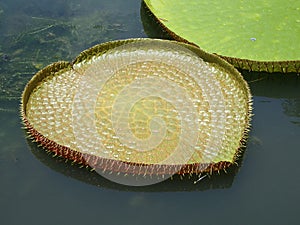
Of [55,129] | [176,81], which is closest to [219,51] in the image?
[176,81]

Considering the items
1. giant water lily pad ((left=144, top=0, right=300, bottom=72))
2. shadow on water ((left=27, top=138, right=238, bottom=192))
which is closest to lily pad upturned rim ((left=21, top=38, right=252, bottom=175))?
shadow on water ((left=27, top=138, right=238, bottom=192))

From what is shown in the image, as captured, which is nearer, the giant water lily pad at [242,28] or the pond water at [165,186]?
the pond water at [165,186]

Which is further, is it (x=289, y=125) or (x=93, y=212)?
(x=289, y=125)

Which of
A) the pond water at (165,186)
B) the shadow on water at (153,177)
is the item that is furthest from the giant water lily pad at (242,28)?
the shadow on water at (153,177)

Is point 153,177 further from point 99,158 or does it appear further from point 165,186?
point 99,158

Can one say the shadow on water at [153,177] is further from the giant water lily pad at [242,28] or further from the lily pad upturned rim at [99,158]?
the giant water lily pad at [242,28]

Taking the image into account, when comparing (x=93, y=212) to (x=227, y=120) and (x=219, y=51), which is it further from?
(x=219, y=51)

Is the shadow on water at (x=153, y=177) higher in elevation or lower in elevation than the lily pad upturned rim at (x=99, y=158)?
lower
